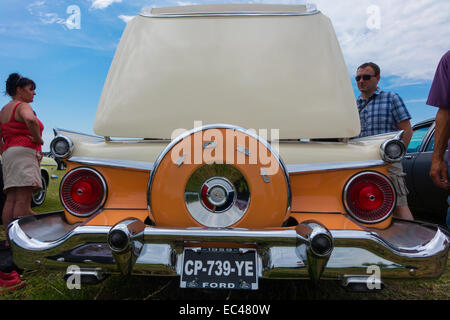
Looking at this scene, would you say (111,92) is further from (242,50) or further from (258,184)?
(258,184)

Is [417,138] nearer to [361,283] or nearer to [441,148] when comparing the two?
[441,148]

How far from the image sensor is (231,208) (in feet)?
5.65

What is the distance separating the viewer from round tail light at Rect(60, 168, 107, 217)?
198cm

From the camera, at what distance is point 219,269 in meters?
1.65

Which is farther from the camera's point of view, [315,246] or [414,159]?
[414,159]

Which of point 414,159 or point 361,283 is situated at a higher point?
point 414,159

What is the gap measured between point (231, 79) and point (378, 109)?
6.36ft

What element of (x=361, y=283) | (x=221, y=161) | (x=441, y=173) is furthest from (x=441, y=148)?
(x=221, y=161)

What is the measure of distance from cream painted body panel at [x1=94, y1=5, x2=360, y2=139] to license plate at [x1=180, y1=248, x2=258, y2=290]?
2.99ft

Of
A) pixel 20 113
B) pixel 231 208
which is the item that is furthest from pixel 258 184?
pixel 20 113

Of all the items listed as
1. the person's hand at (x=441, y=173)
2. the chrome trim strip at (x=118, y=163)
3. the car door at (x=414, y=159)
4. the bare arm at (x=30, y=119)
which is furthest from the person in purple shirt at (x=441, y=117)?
the bare arm at (x=30, y=119)

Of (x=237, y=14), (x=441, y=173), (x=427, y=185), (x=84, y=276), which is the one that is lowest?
(x=84, y=276)

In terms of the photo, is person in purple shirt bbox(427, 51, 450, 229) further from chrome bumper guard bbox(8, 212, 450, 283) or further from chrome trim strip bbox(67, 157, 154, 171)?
chrome trim strip bbox(67, 157, 154, 171)
